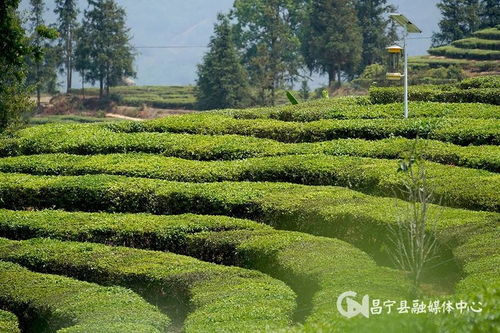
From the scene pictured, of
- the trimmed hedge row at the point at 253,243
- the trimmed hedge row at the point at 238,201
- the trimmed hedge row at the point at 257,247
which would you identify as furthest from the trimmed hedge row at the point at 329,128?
the trimmed hedge row at the point at 257,247

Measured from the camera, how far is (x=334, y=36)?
6712cm

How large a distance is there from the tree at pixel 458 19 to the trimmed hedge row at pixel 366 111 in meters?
45.0

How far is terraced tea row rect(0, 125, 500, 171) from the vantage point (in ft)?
63.7

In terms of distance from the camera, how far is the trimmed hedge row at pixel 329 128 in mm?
20953

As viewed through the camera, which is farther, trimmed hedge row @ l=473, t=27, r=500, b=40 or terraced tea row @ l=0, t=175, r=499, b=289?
trimmed hedge row @ l=473, t=27, r=500, b=40

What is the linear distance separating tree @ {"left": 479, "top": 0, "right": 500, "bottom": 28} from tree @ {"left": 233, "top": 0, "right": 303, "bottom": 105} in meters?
13.5

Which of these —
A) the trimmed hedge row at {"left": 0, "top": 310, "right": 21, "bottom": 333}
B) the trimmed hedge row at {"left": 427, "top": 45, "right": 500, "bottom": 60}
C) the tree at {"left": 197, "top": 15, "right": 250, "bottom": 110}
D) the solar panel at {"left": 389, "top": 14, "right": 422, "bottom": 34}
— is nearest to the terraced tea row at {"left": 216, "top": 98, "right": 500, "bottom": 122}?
the solar panel at {"left": 389, "top": 14, "right": 422, "bottom": 34}

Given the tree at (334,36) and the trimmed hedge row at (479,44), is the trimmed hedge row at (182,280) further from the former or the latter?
the tree at (334,36)

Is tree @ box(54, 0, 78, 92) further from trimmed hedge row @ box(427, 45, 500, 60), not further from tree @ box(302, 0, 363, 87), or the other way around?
trimmed hedge row @ box(427, 45, 500, 60)

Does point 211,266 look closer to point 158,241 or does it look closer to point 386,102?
point 158,241

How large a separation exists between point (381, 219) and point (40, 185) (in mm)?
8271

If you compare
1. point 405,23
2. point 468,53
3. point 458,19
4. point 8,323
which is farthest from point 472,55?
point 8,323

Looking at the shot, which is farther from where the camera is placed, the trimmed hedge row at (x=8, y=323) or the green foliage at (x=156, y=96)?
the green foliage at (x=156, y=96)

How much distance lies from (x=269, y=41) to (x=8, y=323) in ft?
205
